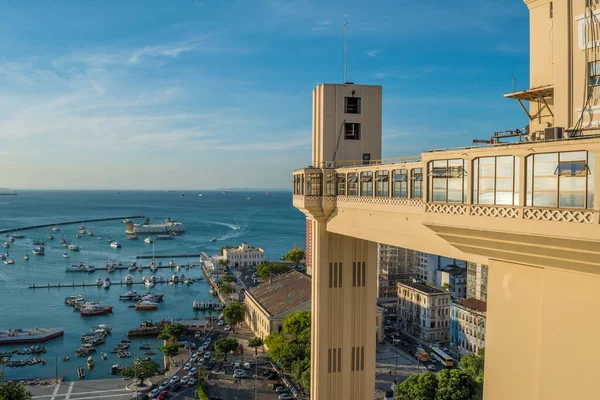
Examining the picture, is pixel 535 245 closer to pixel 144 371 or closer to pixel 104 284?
pixel 144 371

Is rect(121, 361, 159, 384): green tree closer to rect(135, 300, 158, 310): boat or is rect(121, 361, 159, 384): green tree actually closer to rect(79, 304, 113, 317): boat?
rect(79, 304, 113, 317): boat

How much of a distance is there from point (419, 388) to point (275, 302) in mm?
22298

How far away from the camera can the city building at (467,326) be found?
1770 inches

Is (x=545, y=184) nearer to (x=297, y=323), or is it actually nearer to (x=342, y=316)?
(x=342, y=316)

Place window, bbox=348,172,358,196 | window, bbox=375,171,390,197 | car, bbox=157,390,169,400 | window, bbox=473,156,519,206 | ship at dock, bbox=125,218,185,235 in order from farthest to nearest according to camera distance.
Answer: ship at dock, bbox=125,218,185,235
car, bbox=157,390,169,400
window, bbox=348,172,358,196
window, bbox=375,171,390,197
window, bbox=473,156,519,206

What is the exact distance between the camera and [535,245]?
24.2 ft

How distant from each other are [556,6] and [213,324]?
5371 centimetres

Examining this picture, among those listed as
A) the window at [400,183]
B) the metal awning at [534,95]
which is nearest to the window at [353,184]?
the window at [400,183]

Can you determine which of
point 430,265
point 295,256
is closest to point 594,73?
point 430,265

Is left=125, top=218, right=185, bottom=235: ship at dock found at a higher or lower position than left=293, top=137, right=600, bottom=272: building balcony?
lower

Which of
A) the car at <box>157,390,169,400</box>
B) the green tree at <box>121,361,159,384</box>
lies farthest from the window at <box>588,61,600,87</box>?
the green tree at <box>121,361,159,384</box>

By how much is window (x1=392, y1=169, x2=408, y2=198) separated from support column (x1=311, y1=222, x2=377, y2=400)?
5.17m

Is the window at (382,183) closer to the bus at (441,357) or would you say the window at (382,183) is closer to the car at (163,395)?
the car at (163,395)

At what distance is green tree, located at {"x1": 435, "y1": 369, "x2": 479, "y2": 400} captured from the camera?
98.9 ft
